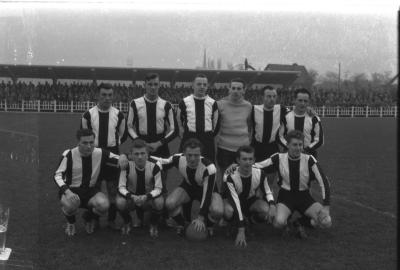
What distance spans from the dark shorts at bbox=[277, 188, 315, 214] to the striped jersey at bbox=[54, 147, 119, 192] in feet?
5.15

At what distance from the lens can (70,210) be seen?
3.78 metres

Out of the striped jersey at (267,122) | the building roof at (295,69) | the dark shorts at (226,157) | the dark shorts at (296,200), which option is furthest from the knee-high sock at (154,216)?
the building roof at (295,69)

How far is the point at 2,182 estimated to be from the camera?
244cm

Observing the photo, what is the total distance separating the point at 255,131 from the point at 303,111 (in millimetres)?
536

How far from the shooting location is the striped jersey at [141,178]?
3.97 metres

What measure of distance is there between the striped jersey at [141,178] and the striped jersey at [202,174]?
0.13 m

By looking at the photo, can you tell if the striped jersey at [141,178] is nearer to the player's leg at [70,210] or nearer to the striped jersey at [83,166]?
the striped jersey at [83,166]

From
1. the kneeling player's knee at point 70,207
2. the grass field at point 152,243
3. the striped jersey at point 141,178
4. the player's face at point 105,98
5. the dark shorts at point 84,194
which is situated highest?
the player's face at point 105,98

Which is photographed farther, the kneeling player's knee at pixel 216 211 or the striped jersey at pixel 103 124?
the striped jersey at pixel 103 124

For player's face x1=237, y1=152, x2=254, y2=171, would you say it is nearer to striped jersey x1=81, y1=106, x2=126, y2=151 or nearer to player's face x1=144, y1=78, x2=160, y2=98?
player's face x1=144, y1=78, x2=160, y2=98

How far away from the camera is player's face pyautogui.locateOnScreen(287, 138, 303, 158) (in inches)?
158

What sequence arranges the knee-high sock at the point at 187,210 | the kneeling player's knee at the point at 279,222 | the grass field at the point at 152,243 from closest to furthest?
the grass field at the point at 152,243 < the kneeling player's knee at the point at 279,222 < the knee-high sock at the point at 187,210

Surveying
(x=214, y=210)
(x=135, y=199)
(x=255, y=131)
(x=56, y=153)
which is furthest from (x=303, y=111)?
(x=56, y=153)

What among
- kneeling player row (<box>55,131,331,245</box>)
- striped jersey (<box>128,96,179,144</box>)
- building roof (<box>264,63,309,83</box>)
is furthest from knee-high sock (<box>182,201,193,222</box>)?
building roof (<box>264,63,309,83</box>)
